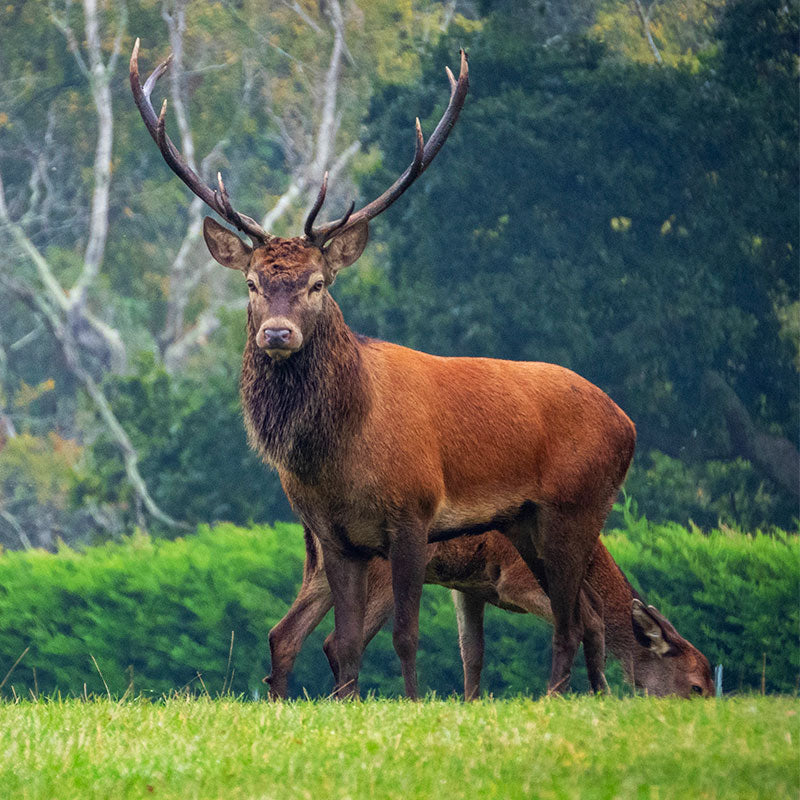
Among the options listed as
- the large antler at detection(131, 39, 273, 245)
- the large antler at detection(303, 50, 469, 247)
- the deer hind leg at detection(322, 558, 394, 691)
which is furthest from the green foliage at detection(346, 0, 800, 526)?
the large antler at detection(131, 39, 273, 245)

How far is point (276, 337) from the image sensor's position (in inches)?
275

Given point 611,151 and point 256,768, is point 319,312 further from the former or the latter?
point 611,151

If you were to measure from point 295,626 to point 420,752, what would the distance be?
3325 millimetres

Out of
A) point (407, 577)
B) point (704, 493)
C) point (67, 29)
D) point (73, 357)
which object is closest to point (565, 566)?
point (407, 577)

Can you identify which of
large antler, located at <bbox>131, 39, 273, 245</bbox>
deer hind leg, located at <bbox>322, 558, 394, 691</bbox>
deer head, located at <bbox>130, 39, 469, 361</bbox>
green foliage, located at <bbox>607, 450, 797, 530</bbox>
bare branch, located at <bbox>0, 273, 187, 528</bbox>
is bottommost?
green foliage, located at <bbox>607, 450, 797, 530</bbox>

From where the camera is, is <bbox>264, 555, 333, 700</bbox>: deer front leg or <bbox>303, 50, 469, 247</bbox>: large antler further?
<bbox>264, 555, 333, 700</bbox>: deer front leg

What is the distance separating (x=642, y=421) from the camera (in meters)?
20.8

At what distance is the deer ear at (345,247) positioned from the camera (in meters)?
7.60

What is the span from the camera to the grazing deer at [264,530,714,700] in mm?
8461

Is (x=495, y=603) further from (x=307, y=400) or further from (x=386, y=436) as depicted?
(x=307, y=400)

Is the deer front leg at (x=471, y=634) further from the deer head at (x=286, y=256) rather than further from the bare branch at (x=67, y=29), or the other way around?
the bare branch at (x=67, y=29)

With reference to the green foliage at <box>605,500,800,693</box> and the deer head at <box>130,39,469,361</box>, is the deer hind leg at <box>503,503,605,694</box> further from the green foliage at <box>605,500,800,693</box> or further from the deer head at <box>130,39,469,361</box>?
the green foliage at <box>605,500,800,693</box>

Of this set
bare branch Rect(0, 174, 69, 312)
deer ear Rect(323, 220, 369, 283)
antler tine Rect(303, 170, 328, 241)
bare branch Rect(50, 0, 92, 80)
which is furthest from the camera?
bare branch Rect(50, 0, 92, 80)

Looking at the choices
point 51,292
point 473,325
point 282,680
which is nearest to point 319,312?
point 282,680
